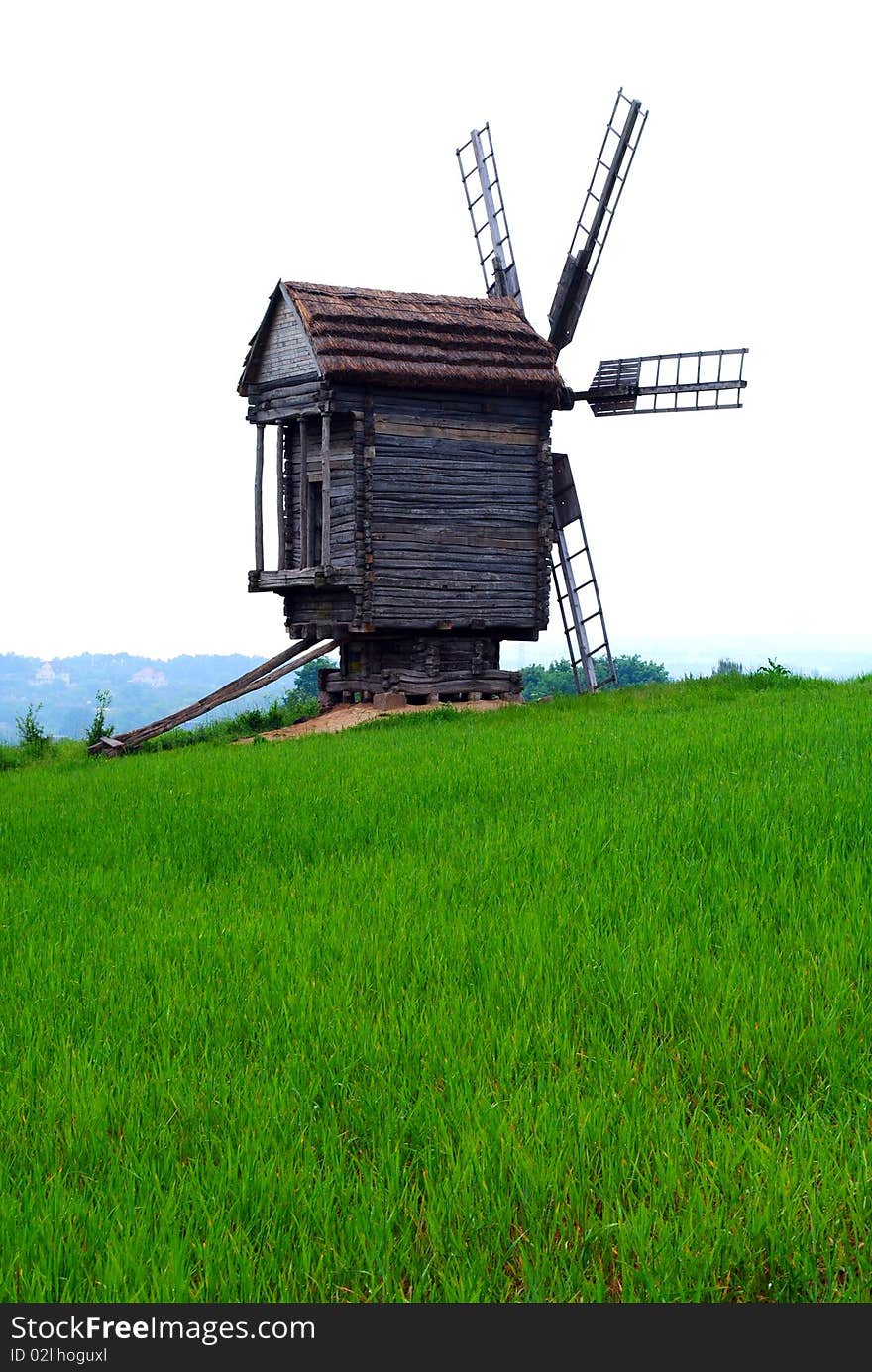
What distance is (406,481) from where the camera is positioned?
1958cm

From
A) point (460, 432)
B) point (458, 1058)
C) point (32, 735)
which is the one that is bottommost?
point (458, 1058)

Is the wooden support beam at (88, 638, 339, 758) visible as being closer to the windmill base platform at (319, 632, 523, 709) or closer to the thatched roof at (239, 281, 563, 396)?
the windmill base platform at (319, 632, 523, 709)

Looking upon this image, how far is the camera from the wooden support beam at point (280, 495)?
67.4ft

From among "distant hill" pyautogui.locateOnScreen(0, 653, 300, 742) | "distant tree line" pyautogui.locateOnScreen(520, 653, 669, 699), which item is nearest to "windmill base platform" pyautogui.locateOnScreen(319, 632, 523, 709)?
"distant tree line" pyautogui.locateOnScreen(520, 653, 669, 699)

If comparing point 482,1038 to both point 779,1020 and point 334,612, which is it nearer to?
point 779,1020

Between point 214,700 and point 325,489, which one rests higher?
point 325,489

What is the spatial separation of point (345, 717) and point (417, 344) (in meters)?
6.76

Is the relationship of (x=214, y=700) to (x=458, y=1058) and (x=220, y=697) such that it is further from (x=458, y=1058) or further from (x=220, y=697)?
(x=458, y=1058)

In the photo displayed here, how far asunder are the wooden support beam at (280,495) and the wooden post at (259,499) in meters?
0.35

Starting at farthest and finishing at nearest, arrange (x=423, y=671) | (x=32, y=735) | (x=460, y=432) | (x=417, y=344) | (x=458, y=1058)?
(x=32, y=735)
(x=423, y=671)
(x=460, y=432)
(x=417, y=344)
(x=458, y=1058)

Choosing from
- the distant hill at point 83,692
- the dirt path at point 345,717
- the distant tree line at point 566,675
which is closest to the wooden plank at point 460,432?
the dirt path at point 345,717

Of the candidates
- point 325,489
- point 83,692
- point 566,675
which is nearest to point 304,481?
point 325,489

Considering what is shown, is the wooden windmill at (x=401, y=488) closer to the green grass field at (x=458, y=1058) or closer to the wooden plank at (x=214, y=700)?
the wooden plank at (x=214, y=700)

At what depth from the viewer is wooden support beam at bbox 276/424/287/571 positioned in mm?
20547
